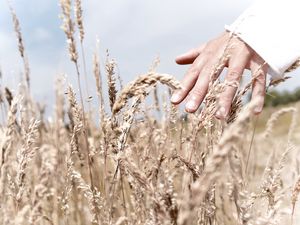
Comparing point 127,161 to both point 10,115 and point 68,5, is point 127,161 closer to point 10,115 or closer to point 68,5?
point 10,115

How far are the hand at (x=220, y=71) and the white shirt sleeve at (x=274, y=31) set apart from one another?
0.03 m

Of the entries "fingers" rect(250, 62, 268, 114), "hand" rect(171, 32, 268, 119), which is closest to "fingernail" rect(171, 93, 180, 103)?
"hand" rect(171, 32, 268, 119)

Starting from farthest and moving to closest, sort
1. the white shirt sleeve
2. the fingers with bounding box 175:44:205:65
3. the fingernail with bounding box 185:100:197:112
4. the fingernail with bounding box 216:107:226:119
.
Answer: the fingers with bounding box 175:44:205:65 → the white shirt sleeve → the fingernail with bounding box 185:100:197:112 → the fingernail with bounding box 216:107:226:119

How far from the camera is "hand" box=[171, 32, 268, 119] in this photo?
172 cm

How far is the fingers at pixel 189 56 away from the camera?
6.69 ft

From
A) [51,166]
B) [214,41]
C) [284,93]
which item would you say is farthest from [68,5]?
[284,93]

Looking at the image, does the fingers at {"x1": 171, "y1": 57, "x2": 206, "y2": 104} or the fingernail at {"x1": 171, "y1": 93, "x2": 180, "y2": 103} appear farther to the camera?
the fingers at {"x1": 171, "y1": 57, "x2": 206, "y2": 104}

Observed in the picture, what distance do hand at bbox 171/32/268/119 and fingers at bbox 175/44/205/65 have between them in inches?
3.0

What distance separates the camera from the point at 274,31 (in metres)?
1.88

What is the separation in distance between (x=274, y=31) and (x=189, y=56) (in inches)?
13.9

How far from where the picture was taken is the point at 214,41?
193 cm

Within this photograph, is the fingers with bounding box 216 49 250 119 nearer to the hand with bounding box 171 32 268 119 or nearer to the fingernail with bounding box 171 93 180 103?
the hand with bounding box 171 32 268 119

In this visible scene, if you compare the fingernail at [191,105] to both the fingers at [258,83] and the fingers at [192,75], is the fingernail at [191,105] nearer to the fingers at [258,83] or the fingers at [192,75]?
the fingers at [192,75]

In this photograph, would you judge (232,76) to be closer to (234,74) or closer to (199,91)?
(234,74)
